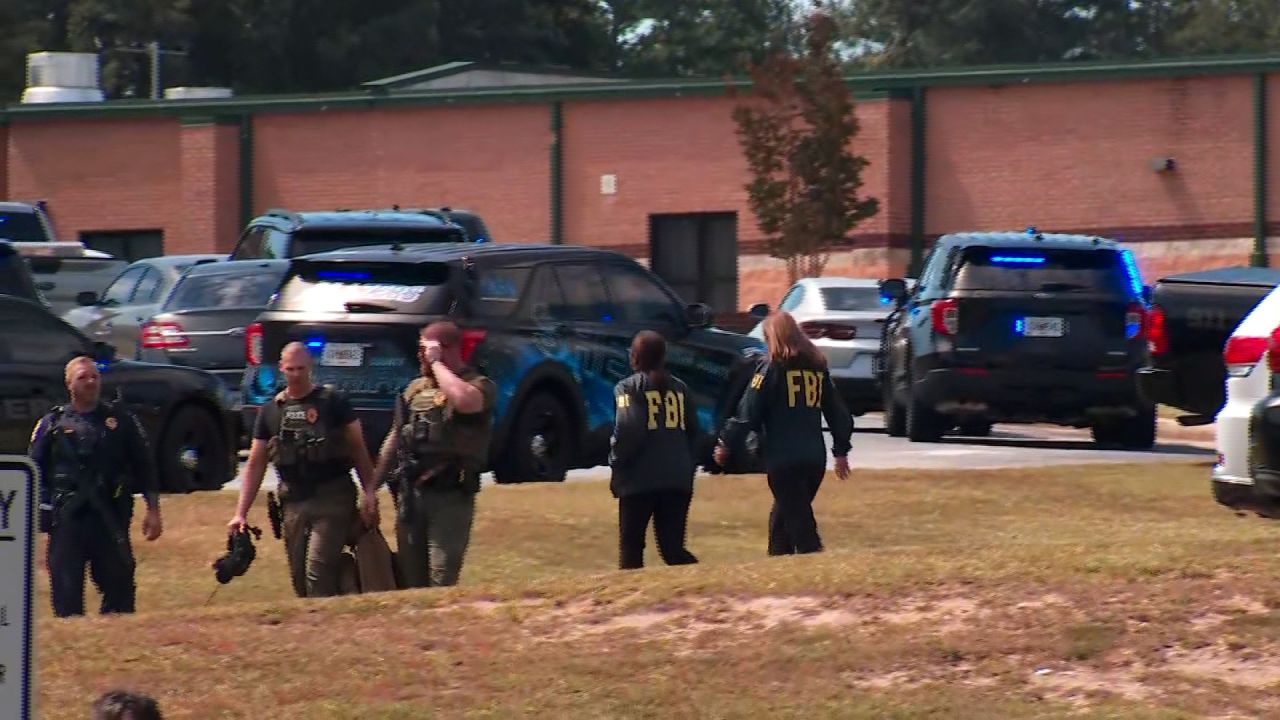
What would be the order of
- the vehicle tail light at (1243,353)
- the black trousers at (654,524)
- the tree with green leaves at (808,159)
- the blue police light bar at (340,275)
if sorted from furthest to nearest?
the tree with green leaves at (808,159)
the blue police light bar at (340,275)
the black trousers at (654,524)
the vehicle tail light at (1243,353)

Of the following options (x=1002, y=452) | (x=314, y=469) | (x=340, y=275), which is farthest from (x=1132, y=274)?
(x=314, y=469)

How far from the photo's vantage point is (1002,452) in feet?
71.0

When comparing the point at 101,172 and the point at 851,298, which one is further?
the point at 101,172

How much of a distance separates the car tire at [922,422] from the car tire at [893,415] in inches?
13.4

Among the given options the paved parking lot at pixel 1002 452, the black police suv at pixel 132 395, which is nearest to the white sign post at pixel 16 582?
the black police suv at pixel 132 395

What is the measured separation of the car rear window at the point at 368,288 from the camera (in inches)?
663

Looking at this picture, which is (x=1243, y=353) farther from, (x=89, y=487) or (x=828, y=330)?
(x=828, y=330)

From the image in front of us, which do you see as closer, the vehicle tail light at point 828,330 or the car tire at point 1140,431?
the car tire at point 1140,431

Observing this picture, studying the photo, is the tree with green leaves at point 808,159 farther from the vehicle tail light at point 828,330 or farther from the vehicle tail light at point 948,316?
the vehicle tail light at point 948,316

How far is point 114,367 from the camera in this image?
18.4 metres

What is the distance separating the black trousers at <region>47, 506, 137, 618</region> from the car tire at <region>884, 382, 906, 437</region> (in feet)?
35.1

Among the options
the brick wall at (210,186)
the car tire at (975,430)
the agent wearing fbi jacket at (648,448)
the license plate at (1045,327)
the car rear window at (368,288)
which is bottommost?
the car tire at (975,430)

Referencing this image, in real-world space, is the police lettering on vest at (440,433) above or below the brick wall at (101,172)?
below

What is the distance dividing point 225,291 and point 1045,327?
7338 millimetres
